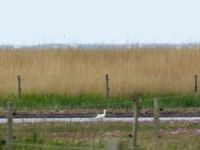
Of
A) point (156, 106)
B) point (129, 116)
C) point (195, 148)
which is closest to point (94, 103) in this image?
point (129, 116)

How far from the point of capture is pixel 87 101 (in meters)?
26.0

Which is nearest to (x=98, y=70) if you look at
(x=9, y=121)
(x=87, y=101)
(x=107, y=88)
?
(x=107, y=88)

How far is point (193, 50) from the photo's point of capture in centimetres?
3312

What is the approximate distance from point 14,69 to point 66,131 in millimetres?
15276

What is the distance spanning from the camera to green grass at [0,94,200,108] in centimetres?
2436

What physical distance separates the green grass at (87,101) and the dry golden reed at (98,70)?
120 cm

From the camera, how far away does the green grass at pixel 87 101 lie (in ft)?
79.9

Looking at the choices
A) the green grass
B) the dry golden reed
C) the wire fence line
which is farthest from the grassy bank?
the dry golden reed

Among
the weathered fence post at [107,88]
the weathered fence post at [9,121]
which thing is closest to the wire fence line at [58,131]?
the weathered fence post at [9,121]

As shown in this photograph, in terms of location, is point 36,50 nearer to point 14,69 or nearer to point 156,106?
point 14,69

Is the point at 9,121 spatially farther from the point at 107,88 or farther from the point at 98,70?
the point at 98,70

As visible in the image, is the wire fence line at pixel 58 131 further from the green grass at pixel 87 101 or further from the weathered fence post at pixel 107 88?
the weathered fence post at pixel 107 88

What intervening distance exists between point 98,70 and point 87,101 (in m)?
5.54

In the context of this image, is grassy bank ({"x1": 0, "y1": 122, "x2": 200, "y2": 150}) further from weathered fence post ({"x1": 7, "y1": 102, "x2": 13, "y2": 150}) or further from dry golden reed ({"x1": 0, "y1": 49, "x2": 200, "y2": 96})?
Result: dry golden reed ({"x1": 0, "y1": 49, "x2": 200, "y2": 96})
